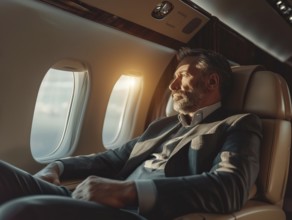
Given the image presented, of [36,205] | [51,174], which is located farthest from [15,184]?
[51,174]

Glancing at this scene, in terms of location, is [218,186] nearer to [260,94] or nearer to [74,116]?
[260,94]

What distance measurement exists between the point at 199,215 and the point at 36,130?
5.55 feet

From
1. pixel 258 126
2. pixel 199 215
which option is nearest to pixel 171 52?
pixel 258 126

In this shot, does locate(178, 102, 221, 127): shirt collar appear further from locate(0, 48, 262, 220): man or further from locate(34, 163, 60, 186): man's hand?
locate(34, 163, 60, 186): man's hand

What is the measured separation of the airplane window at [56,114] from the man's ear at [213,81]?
3.47 ft

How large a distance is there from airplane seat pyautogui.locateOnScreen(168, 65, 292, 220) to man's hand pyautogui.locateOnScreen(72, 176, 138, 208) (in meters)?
0.49

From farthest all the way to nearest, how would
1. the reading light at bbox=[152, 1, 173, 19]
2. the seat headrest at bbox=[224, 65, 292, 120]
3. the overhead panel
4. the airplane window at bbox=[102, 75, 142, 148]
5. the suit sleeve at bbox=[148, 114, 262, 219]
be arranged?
the airplane window at bbox=[102, 75, 142, 148]
the reading light at bbox=[152, 1, 173, 19]
the overhead panel
the seat headrest at bbox=[224, 65, 292, 120]
the suit sleeve at bbox=[148, 114, 262, 219]

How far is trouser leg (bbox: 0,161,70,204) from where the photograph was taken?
1336 mm

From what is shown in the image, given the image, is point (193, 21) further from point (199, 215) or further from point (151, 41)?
point (199, 215)

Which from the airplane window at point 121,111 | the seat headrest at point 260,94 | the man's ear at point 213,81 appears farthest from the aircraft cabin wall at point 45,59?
the seat headrest at point 260,94

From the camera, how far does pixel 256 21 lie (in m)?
4.07

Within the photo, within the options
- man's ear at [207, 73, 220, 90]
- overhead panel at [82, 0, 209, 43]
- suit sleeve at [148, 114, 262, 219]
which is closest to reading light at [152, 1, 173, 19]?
overhead panel at [82, 0, 209, 43]

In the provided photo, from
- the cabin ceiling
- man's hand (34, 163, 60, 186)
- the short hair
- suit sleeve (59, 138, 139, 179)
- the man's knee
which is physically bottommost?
suit sleeve (59, 138, 139, 179)

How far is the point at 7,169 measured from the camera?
139 centimetres
